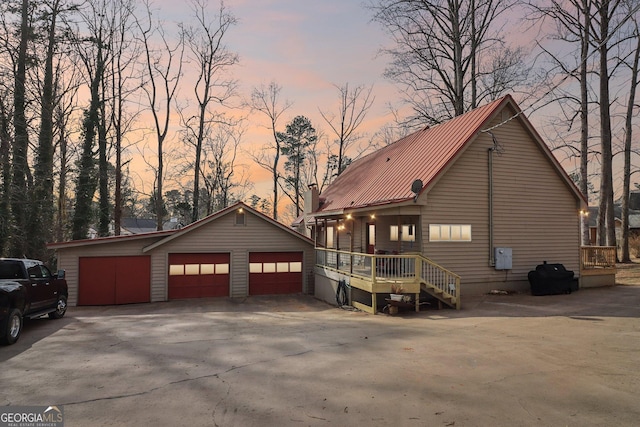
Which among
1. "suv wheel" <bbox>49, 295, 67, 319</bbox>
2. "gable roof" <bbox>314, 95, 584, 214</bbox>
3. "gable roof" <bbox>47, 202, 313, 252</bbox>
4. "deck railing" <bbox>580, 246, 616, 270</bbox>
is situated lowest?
"suv wheel" <bbox>49, 295, 67, 319</bbox>

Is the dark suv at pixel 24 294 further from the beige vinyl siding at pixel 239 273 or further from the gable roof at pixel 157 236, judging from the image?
the beige vinyl siding at pixel 239 273

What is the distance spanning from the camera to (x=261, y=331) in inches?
407

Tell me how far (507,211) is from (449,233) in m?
3.14

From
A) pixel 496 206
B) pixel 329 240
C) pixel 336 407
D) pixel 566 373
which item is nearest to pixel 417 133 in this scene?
pixel 496 206

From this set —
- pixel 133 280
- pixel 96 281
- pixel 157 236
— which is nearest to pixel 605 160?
pixel 157 236

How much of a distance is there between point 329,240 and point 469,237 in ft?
34.1

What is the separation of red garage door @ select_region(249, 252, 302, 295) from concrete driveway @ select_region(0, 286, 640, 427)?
27.1ft

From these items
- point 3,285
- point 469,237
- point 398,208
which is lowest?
point 3,285

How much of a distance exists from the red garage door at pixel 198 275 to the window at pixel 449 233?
419 inches

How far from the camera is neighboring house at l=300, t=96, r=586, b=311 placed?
14.6 meters

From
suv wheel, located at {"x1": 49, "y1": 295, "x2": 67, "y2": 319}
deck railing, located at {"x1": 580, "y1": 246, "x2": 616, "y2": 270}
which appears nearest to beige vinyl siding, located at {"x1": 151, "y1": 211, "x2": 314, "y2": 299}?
suv wheel, located at {"x1": 49, "y1": 295, "x2": 67, "y2": 319}

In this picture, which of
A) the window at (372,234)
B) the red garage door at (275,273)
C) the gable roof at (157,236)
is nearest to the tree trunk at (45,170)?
the gable roof at (157,236)

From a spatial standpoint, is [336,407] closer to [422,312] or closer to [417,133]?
[422,312]

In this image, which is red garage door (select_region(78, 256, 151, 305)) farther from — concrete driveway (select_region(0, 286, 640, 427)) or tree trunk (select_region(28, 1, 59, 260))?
concrete driveway (select_region(0, 286, 640, 427))
